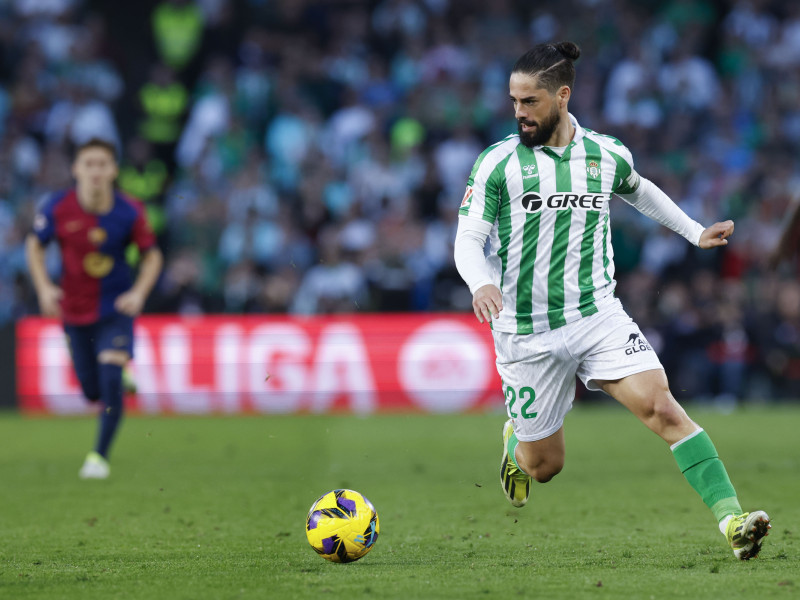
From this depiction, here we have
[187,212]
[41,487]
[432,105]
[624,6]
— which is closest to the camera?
[41,487]

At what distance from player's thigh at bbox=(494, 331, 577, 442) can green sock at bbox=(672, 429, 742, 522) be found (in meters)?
0.69

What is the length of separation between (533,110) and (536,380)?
1367 mm

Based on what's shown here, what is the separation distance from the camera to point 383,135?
1794 centimetres

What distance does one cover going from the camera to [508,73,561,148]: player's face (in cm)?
573

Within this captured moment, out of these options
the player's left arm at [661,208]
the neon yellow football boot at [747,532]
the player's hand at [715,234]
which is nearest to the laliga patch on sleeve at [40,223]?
the player's left arm at [661,208]

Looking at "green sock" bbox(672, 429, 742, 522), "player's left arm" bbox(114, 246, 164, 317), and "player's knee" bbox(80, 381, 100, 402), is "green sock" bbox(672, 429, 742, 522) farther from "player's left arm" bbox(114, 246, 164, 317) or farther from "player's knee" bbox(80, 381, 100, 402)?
"player's knee" bbox(80, 381, 100, 402)

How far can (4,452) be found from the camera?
11.5 meters

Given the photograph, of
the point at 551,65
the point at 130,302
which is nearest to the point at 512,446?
the point at 551,65

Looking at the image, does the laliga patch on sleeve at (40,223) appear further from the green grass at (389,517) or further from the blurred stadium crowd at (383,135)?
the blurred stadium crowd at (383,135)

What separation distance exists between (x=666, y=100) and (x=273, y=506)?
12157mm

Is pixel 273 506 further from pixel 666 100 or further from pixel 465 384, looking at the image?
pixel 666 100

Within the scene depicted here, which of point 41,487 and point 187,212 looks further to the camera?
point 187,212

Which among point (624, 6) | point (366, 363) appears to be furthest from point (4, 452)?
point (624, 6)

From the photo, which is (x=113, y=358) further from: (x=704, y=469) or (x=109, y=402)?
(x=704, y=469)
